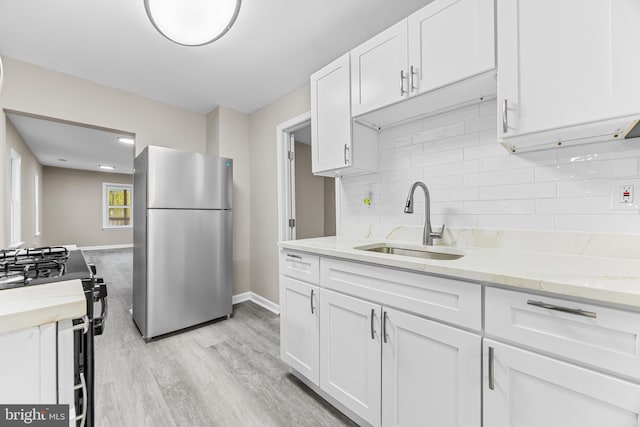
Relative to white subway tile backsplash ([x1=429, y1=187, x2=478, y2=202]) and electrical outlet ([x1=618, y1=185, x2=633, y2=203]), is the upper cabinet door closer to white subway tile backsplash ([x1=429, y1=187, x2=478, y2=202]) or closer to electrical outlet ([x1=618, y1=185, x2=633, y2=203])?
white subway tile backsplash ([x1=429, y1=187, x2=478, y2=202])

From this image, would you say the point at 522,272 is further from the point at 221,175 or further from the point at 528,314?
the point at 221,175

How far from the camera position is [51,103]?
2428 mm

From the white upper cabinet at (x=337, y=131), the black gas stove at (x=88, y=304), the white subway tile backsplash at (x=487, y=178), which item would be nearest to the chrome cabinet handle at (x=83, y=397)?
the black gas stove at (x=88, y=304)

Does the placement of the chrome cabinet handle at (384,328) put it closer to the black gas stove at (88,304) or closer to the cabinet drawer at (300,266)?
the cabinet drawer at (300,266)

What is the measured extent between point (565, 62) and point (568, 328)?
961 mm

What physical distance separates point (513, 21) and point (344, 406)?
2.00 m

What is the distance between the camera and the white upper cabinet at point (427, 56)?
1.20 meters

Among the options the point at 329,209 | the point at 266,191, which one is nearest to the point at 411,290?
the point at 266,191

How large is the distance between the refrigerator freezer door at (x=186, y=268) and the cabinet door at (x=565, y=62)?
8.14 feet

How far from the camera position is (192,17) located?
4.60ft

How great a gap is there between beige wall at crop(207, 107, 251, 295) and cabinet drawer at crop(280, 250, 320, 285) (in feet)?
5.62

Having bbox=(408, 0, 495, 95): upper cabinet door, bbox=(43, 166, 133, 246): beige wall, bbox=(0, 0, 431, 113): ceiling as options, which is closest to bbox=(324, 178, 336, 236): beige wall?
bbox=(0, 0, 431, 113): ceiling

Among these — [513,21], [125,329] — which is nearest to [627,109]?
[513,21]

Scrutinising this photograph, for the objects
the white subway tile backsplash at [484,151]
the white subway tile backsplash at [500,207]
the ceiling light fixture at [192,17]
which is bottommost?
the white subway tile backsplash at [500,207]
